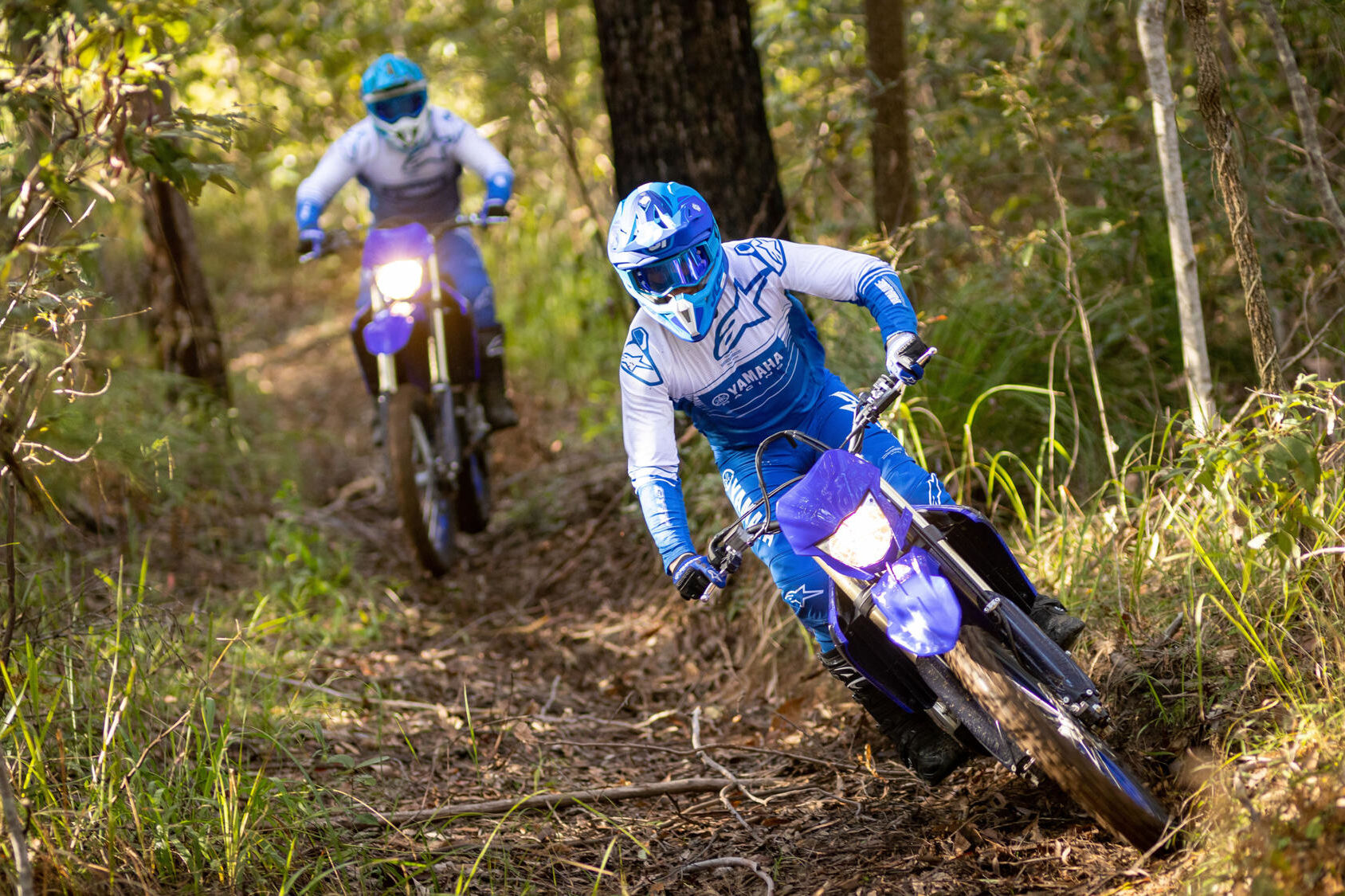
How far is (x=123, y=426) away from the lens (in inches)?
226

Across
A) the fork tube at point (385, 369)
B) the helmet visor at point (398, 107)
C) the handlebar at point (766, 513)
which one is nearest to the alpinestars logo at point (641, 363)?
the handlebar at point (766, 513)

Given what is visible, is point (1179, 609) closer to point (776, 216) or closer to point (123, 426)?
point (776, 216)

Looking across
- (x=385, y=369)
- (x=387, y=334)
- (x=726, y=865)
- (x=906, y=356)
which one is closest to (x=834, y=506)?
(x=906, y=356)

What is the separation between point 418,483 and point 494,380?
76cm

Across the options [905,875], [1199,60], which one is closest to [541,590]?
[905,875]

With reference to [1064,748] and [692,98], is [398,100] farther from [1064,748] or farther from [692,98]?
[1064,748]

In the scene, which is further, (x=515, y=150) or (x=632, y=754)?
(x=515, y=150)

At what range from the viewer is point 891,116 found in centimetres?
587

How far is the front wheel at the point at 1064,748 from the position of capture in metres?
2.53

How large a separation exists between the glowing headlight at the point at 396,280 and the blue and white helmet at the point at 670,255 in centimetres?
254

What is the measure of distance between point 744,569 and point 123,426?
131 inches

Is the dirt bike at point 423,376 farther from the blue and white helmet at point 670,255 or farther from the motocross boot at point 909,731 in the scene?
the motocross boot at point 909,731

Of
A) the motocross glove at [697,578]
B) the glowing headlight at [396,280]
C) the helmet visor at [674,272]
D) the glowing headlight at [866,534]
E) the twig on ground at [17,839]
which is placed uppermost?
the glowing headlight at [396,280]

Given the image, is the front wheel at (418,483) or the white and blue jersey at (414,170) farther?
the white and blue jersey at (414,170)
